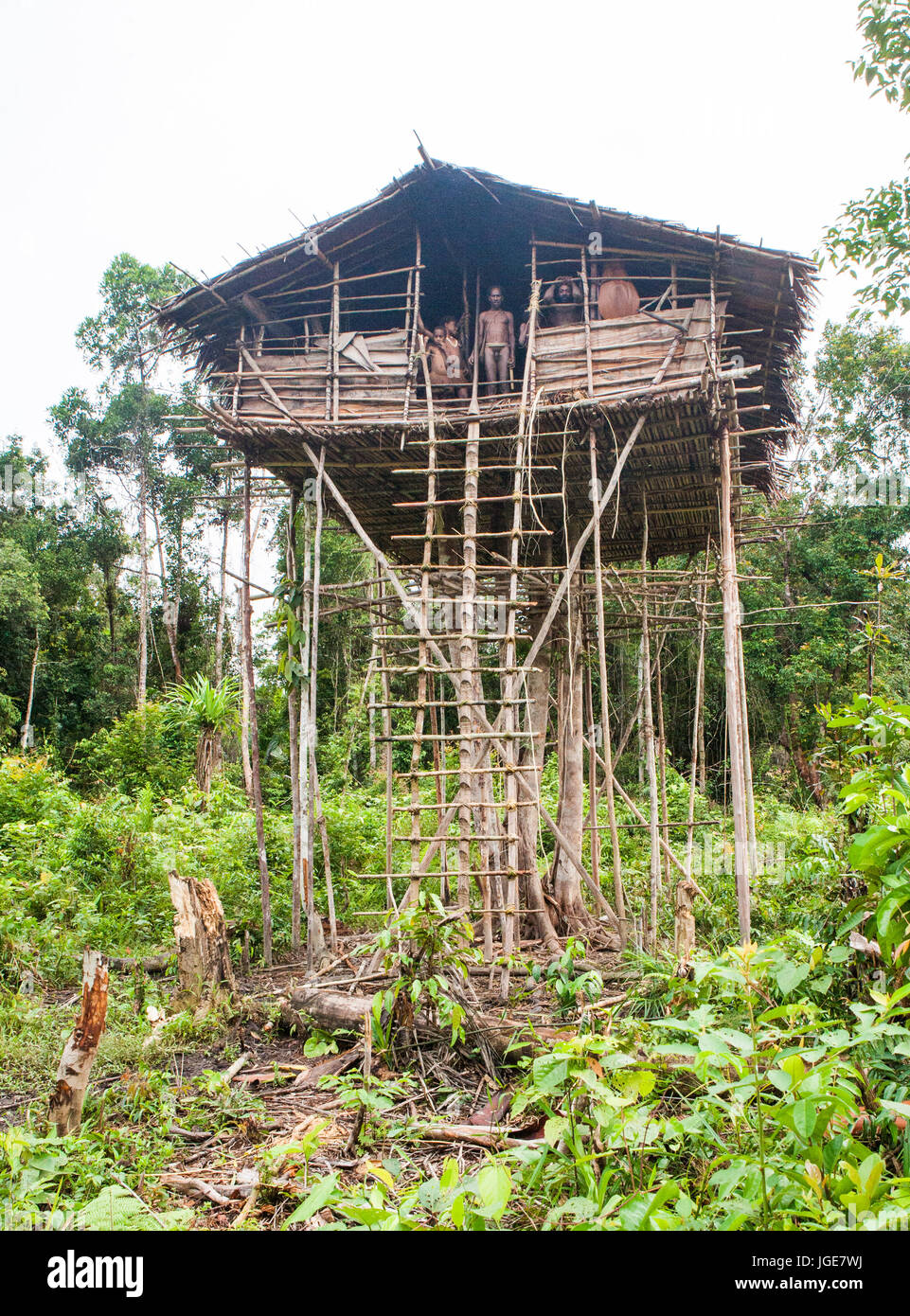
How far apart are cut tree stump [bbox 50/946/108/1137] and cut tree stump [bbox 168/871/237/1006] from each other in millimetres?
2136

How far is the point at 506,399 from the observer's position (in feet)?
27.8

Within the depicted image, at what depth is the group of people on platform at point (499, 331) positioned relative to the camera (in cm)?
826

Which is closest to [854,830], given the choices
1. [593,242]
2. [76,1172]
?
[76,1172]

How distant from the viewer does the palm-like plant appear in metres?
14.6

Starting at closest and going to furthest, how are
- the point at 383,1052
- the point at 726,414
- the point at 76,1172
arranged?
1. the point at 76,1172
2. the point at 383,1052
3. the point at 726,414

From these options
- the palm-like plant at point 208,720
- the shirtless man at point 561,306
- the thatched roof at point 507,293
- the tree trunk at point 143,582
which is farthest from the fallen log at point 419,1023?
the tree trunk at point 143,582

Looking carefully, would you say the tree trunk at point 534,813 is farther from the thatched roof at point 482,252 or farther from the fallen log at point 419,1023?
the thatched roof at point 482,252

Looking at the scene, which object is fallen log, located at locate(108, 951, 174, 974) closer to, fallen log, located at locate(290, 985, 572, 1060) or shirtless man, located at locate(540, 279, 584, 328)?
fallen log, located at locate(290, 985, 572, 1060)

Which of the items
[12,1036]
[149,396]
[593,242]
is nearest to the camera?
[12,1036]

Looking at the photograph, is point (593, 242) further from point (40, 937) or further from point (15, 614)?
point (15, 614)

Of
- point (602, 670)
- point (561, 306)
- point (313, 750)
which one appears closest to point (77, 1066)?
point (313, 750)

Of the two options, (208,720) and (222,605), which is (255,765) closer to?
(208,720)

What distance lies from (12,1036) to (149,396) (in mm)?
19502
